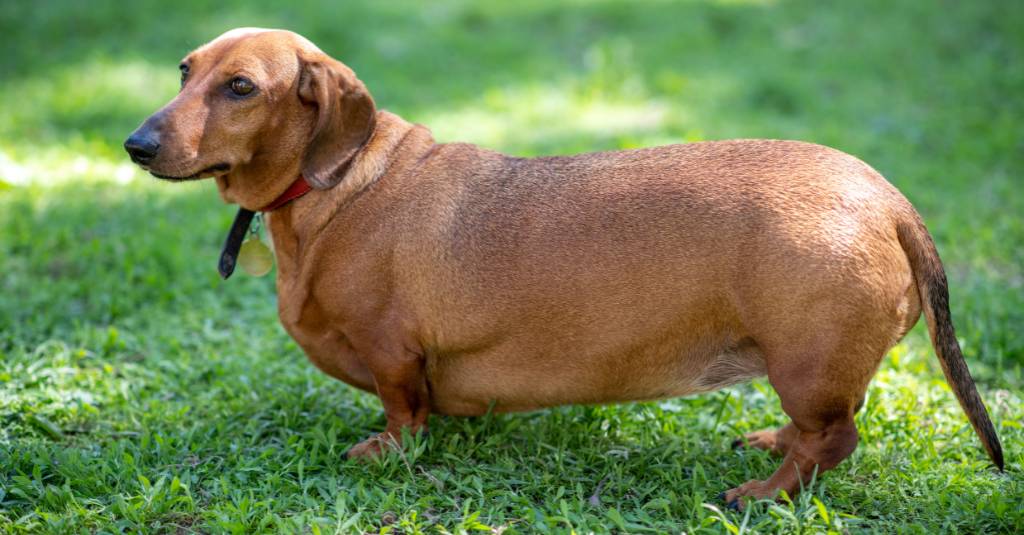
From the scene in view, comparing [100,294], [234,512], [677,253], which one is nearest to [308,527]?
[234,512]

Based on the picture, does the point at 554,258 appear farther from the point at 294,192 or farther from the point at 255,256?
the point at 255,256

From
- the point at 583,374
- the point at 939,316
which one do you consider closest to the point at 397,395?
the point at 583,374

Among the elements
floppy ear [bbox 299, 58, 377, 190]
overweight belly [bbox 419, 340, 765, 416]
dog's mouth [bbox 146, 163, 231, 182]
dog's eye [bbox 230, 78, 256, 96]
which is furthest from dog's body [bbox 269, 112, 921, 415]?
dog's eye [bbox 230, 78, 256, 96]

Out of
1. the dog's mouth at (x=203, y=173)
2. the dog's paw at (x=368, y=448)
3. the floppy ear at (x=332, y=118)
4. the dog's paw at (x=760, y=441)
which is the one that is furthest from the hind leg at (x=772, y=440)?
the dog's mouth at (x=203, y=173)

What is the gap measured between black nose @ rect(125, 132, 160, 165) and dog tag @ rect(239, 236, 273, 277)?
71cm

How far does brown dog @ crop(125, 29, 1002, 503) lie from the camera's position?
2.93m

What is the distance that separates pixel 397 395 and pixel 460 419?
44 cm

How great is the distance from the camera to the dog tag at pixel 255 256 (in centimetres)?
376

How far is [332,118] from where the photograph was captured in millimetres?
3379

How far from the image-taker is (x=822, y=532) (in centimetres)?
298

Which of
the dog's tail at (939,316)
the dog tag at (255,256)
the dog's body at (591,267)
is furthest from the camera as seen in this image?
the dog tag at (255,256)

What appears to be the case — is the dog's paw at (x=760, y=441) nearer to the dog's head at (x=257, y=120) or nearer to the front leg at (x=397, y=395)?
the front leg at (x=397, y=395)

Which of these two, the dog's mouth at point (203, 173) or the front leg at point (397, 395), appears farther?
the front leg at point (397, 395)

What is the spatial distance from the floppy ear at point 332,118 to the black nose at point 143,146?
0.52 meters
